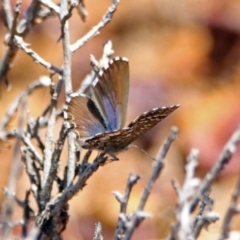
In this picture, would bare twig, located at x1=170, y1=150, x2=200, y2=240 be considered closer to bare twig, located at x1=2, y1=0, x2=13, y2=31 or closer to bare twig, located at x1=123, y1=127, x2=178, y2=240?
bare twig, located at x1=123, y1=127, x2=178, y2=240

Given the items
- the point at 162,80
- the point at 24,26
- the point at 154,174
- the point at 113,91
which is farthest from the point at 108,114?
the point at 162,80

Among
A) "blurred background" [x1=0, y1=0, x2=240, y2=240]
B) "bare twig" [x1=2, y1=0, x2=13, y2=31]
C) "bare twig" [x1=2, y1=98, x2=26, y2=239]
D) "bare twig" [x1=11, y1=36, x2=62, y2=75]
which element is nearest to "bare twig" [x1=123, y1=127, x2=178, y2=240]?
"bare twig" [x1=2, y1=98, x2=26, y2=239]

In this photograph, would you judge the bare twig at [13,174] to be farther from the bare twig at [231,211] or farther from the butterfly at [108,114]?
the butterfly at [108,114]

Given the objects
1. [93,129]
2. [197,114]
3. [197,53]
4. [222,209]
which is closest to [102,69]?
[93,129]

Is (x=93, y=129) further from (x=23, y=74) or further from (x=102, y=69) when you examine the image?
(x=23, y=74)

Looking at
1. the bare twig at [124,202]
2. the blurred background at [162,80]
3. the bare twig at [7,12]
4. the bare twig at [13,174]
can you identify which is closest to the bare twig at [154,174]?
the bare twig at [124,202]
